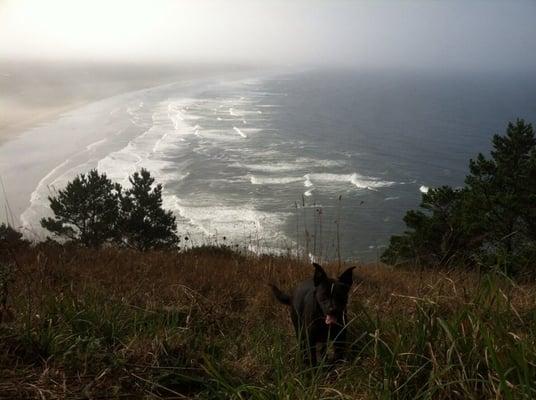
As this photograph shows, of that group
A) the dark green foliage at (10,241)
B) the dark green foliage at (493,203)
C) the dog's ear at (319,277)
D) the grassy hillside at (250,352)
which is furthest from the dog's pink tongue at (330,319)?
the dark green foliage at (493,203)

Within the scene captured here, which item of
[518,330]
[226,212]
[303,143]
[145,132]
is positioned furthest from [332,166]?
[518,330]

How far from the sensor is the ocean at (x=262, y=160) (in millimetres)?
52594

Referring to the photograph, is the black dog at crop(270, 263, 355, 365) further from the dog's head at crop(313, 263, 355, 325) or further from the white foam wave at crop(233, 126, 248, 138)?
the white foam wave at crop(233, 126, 248, 138)

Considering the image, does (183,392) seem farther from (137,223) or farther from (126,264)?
(137,223)

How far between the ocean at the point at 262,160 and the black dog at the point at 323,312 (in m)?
17.4

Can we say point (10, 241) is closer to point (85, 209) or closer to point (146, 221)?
point (146, 221)

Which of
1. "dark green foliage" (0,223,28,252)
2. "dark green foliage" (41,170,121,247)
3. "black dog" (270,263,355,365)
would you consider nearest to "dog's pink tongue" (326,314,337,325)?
"black dog" (270,263,355,365)

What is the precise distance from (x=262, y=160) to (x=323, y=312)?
75041mm

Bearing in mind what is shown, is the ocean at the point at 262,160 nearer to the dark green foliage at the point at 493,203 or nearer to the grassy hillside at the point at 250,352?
the dark green foliage at the point at 493,203

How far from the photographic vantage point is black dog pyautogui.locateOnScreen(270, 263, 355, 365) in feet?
12.5

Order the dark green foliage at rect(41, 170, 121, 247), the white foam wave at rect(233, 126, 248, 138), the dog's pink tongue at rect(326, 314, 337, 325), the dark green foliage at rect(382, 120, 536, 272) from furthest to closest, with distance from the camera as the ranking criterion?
the white foam wave at rect(233, 126, 248, 138) < the dark green foliage at rect(41, 170, 121, 247) < the dark green foliage at rect(382, 120, 536, 272) < the dog's pink tongue at rect(326, 314, 337, 325)

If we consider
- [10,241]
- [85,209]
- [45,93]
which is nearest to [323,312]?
[10,241]

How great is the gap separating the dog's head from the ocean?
57.6 feet

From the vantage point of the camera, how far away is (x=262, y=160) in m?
78.6
